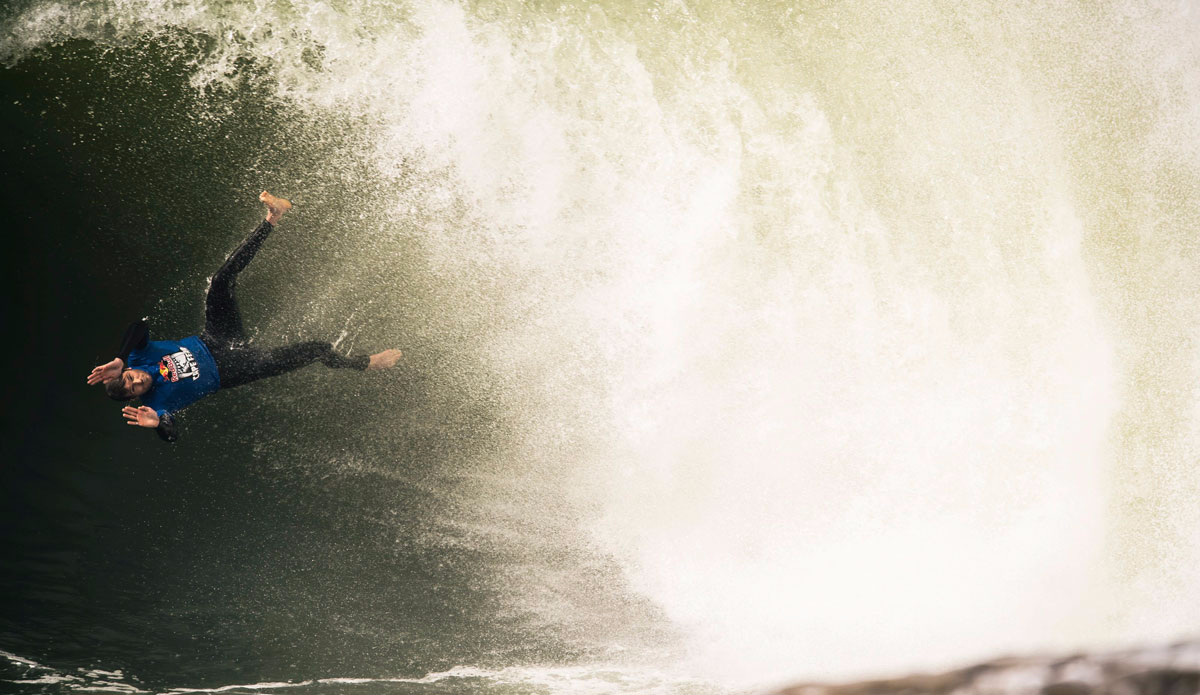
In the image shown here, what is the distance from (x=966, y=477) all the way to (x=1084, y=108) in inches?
99.2

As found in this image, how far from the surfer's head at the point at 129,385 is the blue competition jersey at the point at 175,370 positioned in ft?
0.21

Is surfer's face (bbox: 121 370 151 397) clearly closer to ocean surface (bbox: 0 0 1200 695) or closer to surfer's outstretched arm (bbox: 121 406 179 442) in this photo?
surfer's outstretched arm (bbox: 121 406 179 442)

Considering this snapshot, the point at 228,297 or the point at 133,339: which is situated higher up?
the point at 228,297

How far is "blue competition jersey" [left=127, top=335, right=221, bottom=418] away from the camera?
3.28 metres

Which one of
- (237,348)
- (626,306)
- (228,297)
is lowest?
(237,348)

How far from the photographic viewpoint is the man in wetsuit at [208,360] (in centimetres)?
312

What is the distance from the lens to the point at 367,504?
4.43m

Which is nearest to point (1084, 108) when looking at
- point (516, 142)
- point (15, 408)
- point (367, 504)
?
point (516, 142)

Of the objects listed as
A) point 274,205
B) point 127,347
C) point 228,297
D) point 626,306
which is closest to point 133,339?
point 127,347

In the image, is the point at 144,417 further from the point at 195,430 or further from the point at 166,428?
the point at 195,430

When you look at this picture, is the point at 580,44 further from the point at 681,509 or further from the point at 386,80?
the point at 681,509

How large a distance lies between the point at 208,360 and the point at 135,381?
0.38 metres

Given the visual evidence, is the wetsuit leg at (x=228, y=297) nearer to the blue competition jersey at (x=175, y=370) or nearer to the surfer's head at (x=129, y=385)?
the blue competition jersey at (x=175, y=370)

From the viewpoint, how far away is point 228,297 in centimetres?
351
